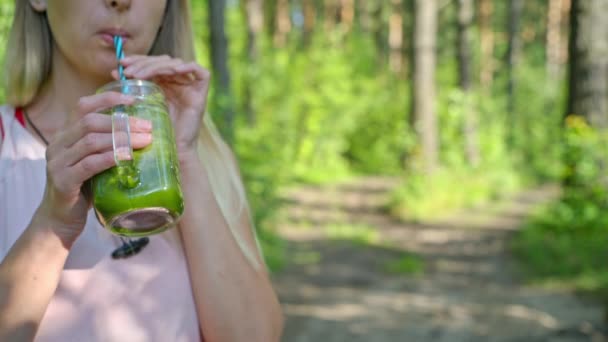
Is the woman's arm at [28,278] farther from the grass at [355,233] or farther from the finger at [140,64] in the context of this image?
the grass at [355,233]

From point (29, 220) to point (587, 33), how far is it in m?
7.62

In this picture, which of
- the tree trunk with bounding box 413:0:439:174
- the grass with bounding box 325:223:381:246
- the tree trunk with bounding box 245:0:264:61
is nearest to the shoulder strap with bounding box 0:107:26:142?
the grass with bounding box 325:223:381:246

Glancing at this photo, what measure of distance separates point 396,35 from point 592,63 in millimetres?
19024

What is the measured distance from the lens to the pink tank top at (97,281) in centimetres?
148

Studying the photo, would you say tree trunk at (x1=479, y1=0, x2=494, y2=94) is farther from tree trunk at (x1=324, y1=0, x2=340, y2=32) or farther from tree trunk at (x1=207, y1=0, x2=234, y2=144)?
tree trunk at (x1=207, y1=0, x2=234, y2=144)

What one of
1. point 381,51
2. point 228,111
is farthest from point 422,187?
point 381,51

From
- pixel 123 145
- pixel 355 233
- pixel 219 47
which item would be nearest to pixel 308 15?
pixel 355 233

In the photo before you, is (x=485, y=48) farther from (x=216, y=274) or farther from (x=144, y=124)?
(x=144, y=124)

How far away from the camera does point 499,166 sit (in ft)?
52.1

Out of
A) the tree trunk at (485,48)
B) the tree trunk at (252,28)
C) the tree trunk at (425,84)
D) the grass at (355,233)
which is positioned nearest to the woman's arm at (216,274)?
the grass at (355,233)

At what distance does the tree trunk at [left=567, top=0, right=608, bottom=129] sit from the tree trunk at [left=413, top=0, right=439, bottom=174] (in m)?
4.59

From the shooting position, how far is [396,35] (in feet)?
87.8

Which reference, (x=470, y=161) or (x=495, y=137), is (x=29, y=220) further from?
(x=495, y=137)

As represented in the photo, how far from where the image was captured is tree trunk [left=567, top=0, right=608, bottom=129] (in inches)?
316
